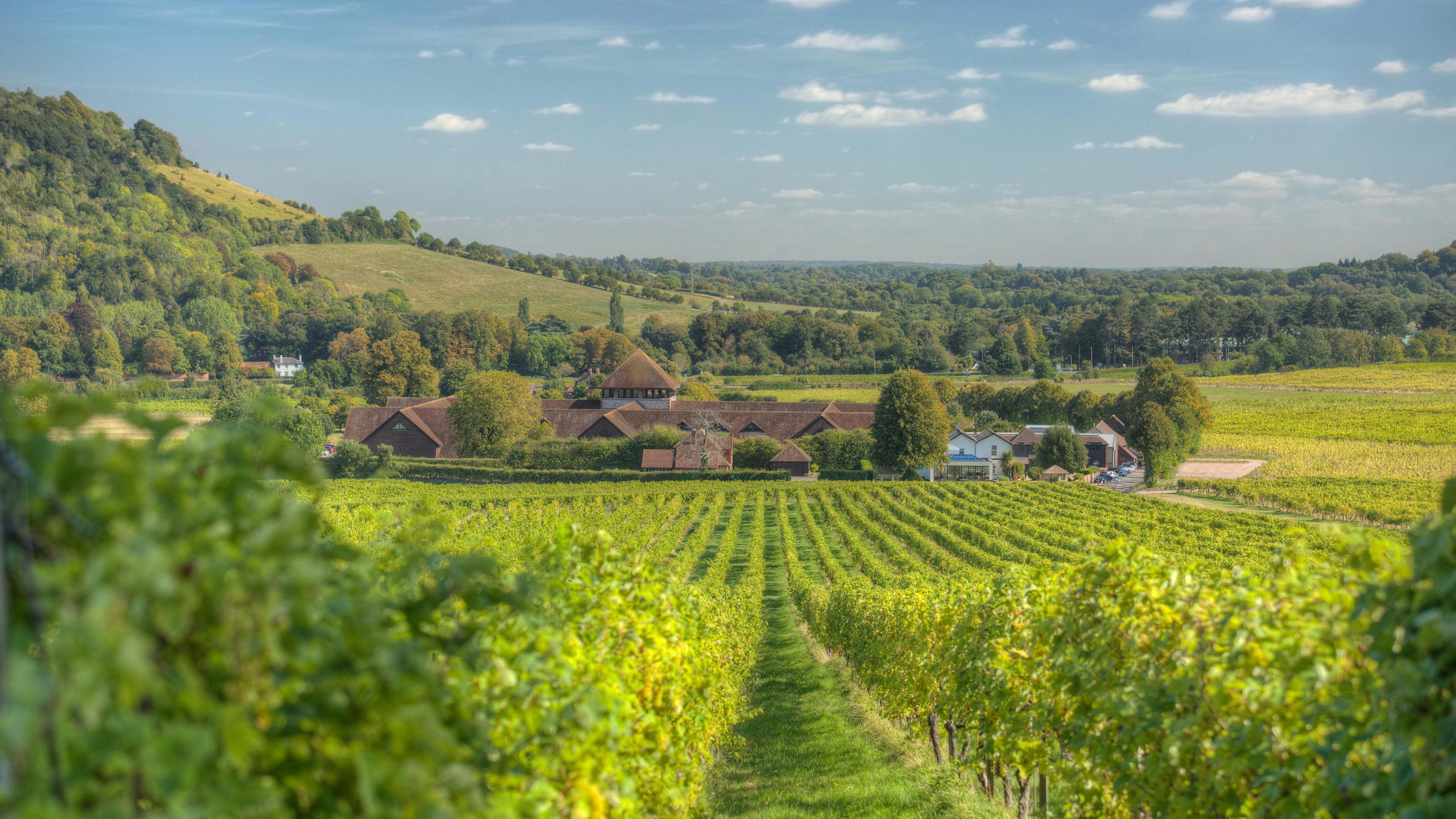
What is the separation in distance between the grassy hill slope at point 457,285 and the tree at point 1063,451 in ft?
270

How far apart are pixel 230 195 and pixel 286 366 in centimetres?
8615

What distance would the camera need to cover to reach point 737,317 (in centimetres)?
12300

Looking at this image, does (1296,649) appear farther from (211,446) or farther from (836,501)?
(836,501)

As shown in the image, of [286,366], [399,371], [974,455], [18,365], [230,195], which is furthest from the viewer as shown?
[230,195]

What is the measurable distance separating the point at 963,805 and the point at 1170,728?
5.30m

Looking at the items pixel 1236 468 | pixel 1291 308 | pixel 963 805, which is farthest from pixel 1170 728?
pixel 1291 308

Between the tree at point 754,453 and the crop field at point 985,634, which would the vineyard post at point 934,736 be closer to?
the crop field at point 985,634

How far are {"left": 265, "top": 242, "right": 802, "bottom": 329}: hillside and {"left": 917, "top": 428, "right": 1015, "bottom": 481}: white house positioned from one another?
76320 mm

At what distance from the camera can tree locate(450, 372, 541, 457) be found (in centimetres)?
5894

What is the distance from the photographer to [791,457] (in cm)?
5719

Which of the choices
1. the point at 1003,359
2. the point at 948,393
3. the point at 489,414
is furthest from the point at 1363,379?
the point at 489,414

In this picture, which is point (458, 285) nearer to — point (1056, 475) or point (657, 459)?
point (657, 459)

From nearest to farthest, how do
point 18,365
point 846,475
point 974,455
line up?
point 846,475 < point 974,455 < point 18,365

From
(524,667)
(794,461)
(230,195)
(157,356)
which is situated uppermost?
(230,195)
